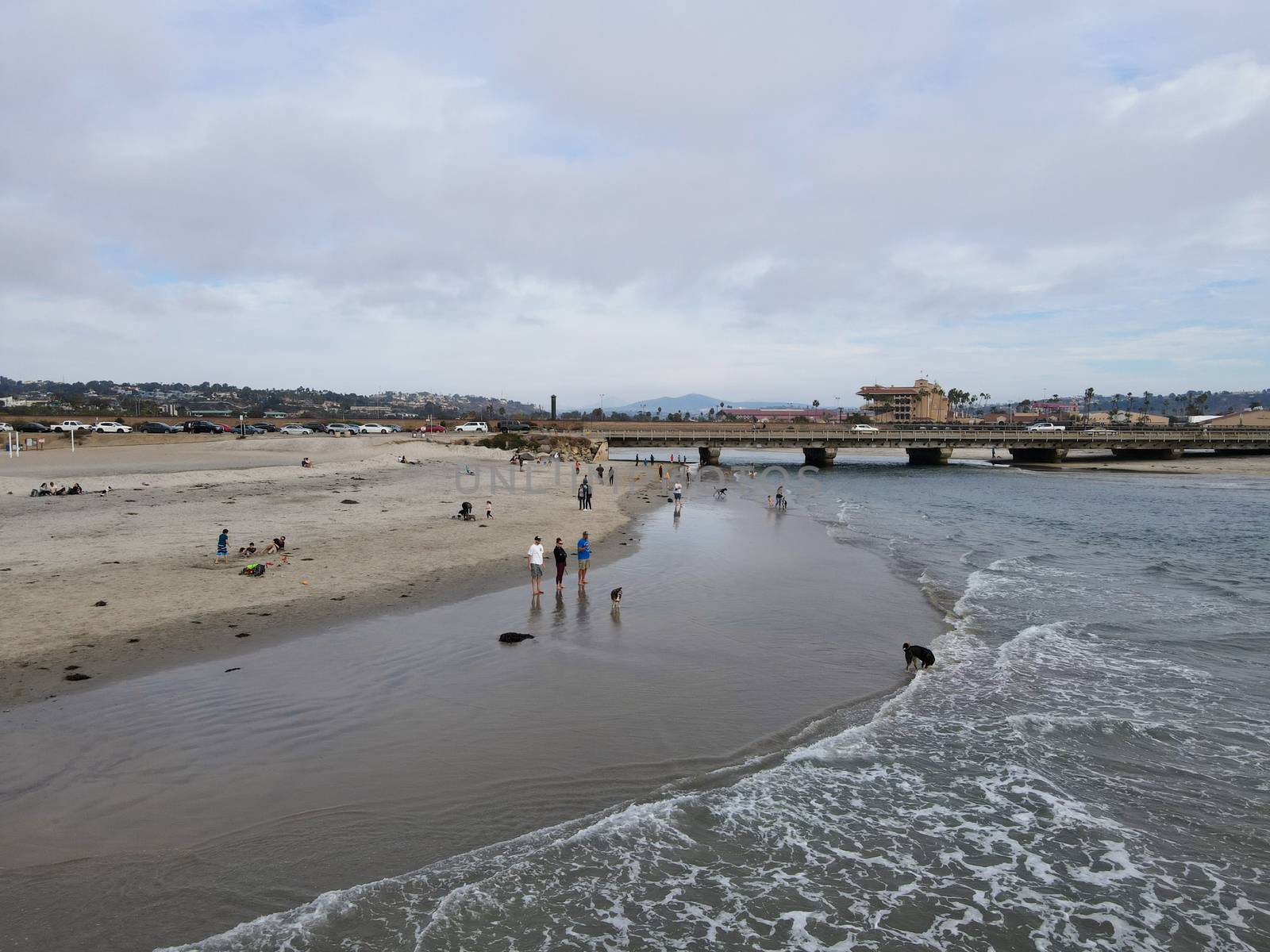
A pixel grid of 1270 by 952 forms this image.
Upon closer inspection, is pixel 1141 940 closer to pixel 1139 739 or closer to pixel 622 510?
pixel 1139 739

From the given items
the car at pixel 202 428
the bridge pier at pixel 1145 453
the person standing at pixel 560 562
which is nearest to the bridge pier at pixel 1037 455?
the bridge pier at pixel 1145 453

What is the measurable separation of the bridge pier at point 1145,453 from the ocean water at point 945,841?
4215 inches

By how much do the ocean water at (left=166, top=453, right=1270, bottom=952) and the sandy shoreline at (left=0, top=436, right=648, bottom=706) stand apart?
28.8 ft

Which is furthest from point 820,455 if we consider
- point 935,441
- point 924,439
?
point 935,441

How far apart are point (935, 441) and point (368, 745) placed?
3935 inches

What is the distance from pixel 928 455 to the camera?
339ft

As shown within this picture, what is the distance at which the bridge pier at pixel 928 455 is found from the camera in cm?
9975

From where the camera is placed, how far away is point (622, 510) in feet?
131

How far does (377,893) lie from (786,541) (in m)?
25.8

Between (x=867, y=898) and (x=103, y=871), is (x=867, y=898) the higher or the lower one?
the lower one

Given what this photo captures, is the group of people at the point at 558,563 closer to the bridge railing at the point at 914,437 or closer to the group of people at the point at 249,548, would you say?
the group of people at the point at 249,548

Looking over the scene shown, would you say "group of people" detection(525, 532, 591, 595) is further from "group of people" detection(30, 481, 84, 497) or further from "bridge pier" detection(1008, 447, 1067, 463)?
"bridge pier" detection(1008, 447, 1067, 463)

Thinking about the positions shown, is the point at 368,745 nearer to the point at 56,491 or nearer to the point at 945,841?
the point at 945,841

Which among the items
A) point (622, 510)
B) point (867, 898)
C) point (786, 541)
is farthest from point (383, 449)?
point (867, 898)
